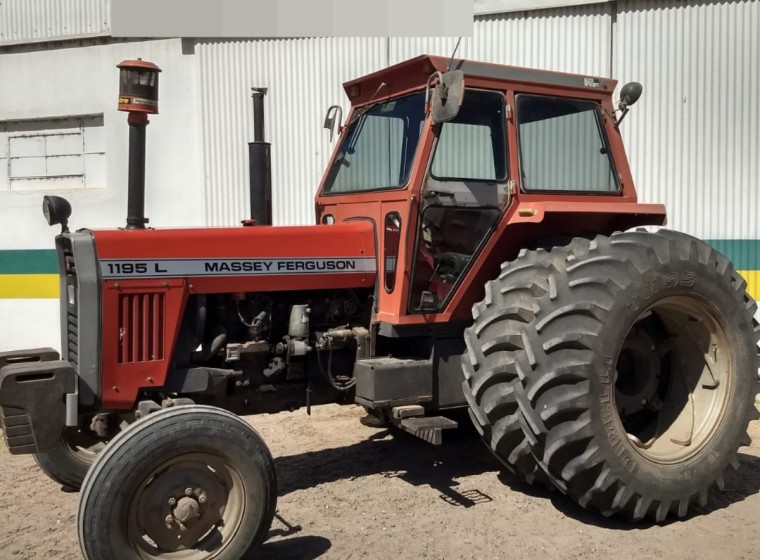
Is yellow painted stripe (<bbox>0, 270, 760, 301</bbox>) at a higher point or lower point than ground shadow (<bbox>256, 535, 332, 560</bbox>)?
higher

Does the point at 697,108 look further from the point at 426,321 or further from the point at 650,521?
the point at 650,521

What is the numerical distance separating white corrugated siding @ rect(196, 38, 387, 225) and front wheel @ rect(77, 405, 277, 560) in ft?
18.0

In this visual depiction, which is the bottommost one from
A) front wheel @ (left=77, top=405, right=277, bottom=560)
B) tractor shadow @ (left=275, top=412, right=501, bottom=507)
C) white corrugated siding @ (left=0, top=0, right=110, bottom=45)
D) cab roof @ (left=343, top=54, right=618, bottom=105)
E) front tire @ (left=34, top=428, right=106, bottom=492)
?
tractor shadow @ (left=275, top=412, right=501, bottom=507)

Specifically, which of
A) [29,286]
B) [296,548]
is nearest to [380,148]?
[296,548]

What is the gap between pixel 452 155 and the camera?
14.1 feet

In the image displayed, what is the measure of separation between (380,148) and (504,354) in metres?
1.58

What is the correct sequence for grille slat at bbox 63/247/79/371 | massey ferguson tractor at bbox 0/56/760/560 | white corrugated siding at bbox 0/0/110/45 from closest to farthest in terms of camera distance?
massey ferguson tractor at bbox 0/56/760/560 < grille slat at bbox 63/247/79/371 < white corrugated siding at bbox 0/0/110/45

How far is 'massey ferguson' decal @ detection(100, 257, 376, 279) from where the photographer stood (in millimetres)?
3877

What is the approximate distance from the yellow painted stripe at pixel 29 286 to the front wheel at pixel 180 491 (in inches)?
249

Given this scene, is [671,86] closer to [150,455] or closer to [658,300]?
[658,300]

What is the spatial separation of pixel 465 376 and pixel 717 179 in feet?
15.6

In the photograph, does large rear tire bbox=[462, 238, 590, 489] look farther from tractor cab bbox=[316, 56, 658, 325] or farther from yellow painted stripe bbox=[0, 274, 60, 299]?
yellow painted stripe bbox=[0, 274, 60, 299]

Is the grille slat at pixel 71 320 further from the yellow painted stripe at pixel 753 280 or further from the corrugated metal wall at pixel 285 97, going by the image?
the yellow painted stripe at pixel 753 280

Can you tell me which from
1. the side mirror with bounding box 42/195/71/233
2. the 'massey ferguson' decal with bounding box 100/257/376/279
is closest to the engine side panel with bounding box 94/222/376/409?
the 'massey ferguson' decal with bounding box 100/257/376/279
